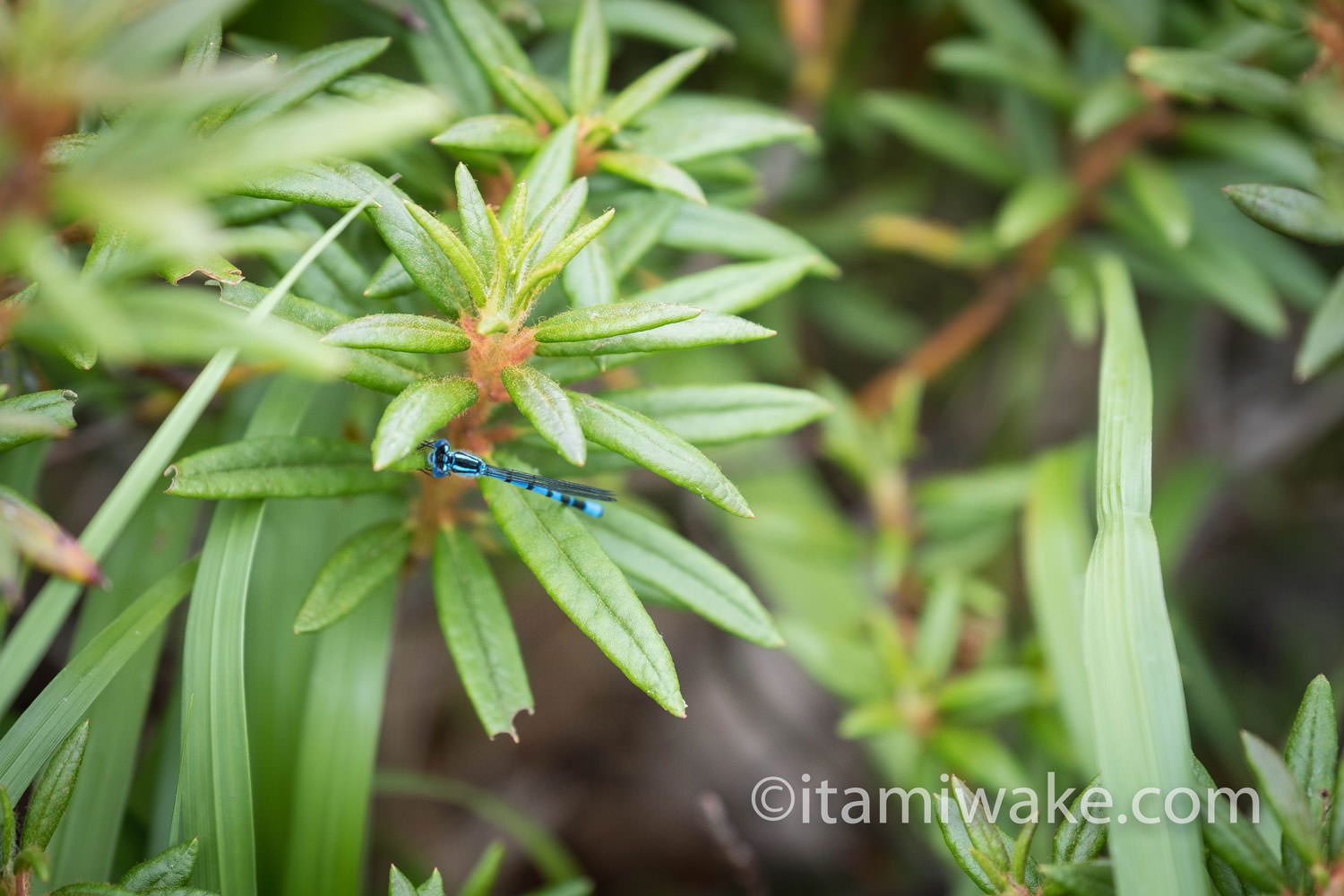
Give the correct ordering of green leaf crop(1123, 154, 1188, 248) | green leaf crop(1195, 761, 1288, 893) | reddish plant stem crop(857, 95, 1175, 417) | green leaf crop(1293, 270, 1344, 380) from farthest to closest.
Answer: reddish plant stem crop(857, 95, 1175, 417) < green leaf crop(1123, 154, 1188, 248) < green leaf crop(1293, 270, 1344, 380) < green leaf crop(1195, 761, 1288, 893)

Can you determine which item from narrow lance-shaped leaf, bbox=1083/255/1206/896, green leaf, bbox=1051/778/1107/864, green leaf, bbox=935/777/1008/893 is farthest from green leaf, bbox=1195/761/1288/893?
green leaf, bbox=935/777/1008/893

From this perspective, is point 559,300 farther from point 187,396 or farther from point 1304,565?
point 1304,565

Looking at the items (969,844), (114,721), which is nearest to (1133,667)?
(969,844)

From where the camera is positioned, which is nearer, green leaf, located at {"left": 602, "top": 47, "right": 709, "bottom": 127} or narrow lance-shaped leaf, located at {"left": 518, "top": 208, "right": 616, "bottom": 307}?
narrow lance-shaped leaf, located at {"left": 518, "top": 208, "right": 616, "bottom": 307}

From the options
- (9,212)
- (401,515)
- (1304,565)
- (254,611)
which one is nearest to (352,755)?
(254,611)

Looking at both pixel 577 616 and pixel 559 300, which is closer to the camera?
pixel 577 616

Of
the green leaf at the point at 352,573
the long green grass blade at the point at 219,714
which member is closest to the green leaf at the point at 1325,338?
the green leaf at the point at 352,573

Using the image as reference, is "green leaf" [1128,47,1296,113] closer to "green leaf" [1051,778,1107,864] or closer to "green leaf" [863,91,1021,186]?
"green leaf" [863,91,1021,186]
